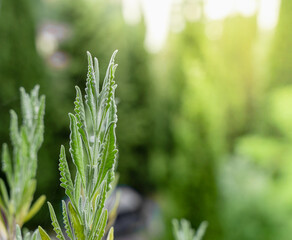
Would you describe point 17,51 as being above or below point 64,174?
above

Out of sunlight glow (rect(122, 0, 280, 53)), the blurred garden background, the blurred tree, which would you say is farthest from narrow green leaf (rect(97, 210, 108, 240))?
the blurred tree

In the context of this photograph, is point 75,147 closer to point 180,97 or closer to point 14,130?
point 14,130

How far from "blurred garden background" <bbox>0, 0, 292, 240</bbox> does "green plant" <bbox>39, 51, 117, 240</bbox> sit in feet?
2.99

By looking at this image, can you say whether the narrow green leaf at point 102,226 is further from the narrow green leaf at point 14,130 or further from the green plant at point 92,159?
the narrow green leaf at point 14,130

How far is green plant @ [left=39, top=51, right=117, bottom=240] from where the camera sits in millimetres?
238

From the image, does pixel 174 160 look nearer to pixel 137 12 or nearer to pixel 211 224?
pixel 211 224

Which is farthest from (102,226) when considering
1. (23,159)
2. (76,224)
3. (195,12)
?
(195,12)

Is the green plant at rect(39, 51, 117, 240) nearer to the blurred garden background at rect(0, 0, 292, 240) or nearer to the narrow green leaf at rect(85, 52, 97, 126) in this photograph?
the narrow green leaf at rect(85, 52, 97, 126)

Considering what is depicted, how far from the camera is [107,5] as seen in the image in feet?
19.7

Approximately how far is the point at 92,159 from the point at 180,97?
153 inches

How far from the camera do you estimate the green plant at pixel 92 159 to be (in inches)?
9.4

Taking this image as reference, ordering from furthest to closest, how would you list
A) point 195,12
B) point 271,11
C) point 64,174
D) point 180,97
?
point 271,11
point 195,12
point 180,97
point 64,174

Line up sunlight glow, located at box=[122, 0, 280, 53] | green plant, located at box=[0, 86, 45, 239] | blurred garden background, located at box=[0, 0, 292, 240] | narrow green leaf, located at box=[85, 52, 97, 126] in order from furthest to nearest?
sunlight glow, located at box=[122, 0, 280, 53] → blurred garden background, located at box=[0, 0, 292, 240] → green plant, located at box=[0, 86, 45, 239] → narrow green leaf, located at box=[85, 52, 97, 126]

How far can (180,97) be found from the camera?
4090 mm
